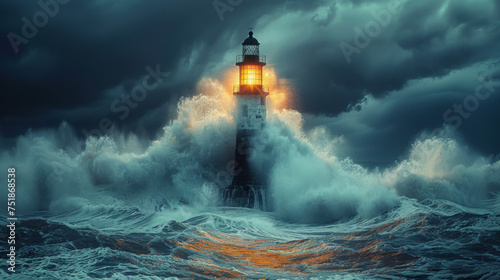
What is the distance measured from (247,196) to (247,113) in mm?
4566

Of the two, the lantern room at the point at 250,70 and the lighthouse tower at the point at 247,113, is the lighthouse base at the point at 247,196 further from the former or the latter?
the lantern room at the point at 250,70

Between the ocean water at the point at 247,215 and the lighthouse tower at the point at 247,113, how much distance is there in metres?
0.60

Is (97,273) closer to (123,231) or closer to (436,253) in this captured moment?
(123,231)

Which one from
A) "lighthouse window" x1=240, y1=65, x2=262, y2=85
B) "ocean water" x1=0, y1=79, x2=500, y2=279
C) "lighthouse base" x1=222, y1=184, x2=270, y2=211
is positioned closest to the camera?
"ocean water" x1=0, y1=79, x2=500, y2=279

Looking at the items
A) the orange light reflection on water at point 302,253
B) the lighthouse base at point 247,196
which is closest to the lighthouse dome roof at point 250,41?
the lighthouse base at point 247,196

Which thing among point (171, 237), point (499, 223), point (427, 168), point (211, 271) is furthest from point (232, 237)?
point (427, 168)

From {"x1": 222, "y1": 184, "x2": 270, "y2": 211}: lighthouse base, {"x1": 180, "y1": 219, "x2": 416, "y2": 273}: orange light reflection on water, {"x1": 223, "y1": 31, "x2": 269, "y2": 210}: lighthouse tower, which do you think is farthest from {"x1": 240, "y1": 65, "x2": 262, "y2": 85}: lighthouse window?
{"x1": 180, "y1": 219, "x2": 416, "y2": 273}: orange light reflection on water

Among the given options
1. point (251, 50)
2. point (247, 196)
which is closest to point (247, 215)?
point (247, 196)

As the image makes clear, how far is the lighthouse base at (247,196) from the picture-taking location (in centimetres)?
2669

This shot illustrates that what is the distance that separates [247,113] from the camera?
27.5m

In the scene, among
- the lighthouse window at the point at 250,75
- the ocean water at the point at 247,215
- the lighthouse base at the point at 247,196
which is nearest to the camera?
the ocean water at the point at 247,215

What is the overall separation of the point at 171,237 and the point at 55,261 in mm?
5146

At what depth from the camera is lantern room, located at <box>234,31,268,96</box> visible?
2750 cm

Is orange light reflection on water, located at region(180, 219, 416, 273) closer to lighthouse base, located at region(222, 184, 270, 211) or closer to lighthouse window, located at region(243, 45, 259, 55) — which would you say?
lighthouse base, located at region(222, 184, 270, 211)
